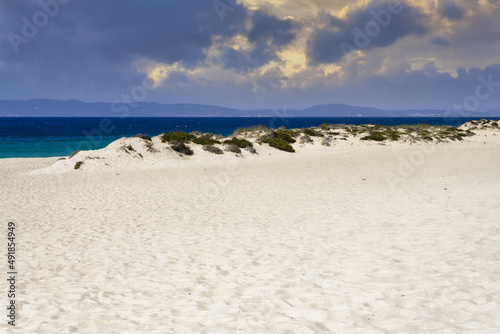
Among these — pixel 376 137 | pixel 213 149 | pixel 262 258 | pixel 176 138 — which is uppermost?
pixel 176 138

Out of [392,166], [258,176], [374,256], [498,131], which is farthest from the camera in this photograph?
[498,131]

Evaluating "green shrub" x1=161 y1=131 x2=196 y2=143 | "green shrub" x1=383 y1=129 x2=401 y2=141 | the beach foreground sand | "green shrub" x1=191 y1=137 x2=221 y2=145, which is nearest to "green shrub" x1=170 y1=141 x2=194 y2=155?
"green shrub" x1=161 y1=131 x2=196 y2=143

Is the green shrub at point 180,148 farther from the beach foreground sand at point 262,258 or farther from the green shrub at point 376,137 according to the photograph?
the green shrub at point 376,137

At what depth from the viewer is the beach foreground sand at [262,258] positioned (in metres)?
5.43

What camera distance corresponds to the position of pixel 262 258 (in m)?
8.46

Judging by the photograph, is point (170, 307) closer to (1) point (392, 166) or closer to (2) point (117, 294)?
(2) point (117, 294)

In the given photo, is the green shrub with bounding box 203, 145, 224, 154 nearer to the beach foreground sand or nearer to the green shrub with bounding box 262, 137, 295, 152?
the green shrub with bounding box 262, 137, 295, 152

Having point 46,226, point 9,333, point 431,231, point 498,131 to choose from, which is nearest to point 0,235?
point 46,226

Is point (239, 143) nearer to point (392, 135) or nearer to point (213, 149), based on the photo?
point (213, 149)

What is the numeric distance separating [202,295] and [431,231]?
6431 millimetres

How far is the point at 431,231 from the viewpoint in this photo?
9.50 m

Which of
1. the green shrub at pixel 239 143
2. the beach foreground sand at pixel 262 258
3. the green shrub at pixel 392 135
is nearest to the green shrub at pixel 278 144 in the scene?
the green shrub at pixel 239 143

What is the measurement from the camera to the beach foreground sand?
5430 millimetres

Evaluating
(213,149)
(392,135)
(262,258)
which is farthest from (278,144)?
(262,258)
